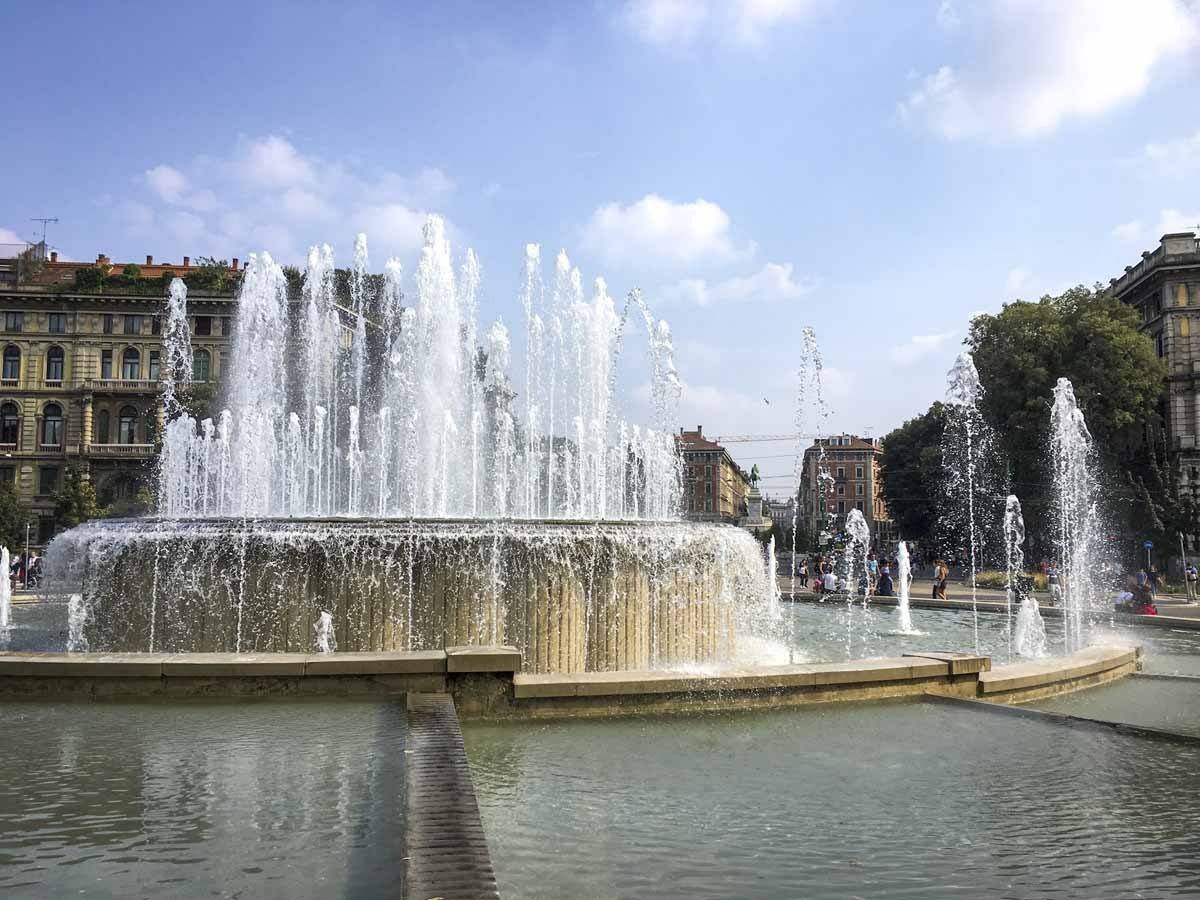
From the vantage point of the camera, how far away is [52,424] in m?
57.3

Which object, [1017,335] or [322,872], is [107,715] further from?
[1017,335]

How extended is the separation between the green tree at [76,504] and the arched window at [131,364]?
9990 mm

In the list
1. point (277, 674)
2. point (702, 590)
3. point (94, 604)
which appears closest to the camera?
point (277, 674)

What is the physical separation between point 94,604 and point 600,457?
526 inches

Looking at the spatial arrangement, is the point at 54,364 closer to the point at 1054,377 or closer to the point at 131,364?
the point at 131,364

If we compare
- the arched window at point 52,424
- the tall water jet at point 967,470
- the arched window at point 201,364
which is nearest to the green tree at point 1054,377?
the tall water jet at point 967,470

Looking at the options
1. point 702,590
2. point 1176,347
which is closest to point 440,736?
point 702,590

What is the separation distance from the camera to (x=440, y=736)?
5906 millimetres

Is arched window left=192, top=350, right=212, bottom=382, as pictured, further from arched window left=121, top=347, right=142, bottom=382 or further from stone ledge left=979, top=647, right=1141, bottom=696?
stone ledge left=979, top=647, right=1141, bottom=696

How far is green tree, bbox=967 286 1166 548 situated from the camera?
4378 cm

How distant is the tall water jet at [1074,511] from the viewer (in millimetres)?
21516

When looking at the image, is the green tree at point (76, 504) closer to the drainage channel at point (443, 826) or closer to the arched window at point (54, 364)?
the arched window at point (54, 364)

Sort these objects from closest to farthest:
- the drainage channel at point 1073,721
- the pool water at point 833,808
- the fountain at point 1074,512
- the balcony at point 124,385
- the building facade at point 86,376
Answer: the pool water at point 833,808, the drainage channel at point 1073,721, the fountain at point 1074,512, the building facade at point 86,376, the balcony at point 124,385

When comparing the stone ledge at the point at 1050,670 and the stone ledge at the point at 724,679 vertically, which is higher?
the stone ledge at the point at 724,679
